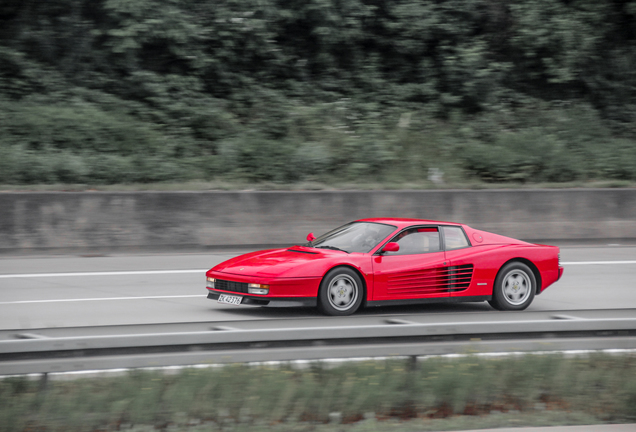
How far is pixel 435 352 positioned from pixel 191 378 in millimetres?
1756

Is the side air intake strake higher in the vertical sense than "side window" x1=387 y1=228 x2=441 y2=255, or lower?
lower

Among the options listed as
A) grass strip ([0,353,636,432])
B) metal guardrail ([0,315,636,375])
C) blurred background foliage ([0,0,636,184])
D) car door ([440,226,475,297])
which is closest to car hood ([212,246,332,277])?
car door ([440,226,475,297])

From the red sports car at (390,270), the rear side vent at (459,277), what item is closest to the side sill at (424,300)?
the red sports car at (390,270)

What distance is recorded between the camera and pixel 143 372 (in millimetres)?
4961

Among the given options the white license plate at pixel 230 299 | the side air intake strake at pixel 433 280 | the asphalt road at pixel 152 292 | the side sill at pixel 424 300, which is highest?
the side air intake strake at pixel 433 280

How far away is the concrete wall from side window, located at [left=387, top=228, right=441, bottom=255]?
6.91 m

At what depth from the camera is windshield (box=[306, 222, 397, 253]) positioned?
870 centimetres

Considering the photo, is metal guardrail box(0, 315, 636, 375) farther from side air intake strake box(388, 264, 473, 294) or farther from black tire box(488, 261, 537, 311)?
black tire box(488, 261, 537, 311)

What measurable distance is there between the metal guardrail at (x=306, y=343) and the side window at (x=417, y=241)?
2855 mm

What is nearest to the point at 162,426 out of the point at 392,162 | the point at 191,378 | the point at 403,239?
the point at 191,378

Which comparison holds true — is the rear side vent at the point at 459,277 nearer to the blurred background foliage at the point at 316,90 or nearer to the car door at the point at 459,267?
the car door at the point at 459,267

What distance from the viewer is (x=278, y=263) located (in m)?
8.30

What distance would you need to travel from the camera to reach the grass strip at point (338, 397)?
15.1 feet

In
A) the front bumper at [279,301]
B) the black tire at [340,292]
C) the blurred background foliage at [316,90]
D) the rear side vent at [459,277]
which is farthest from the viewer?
the blurred background foliage at [316,90]
